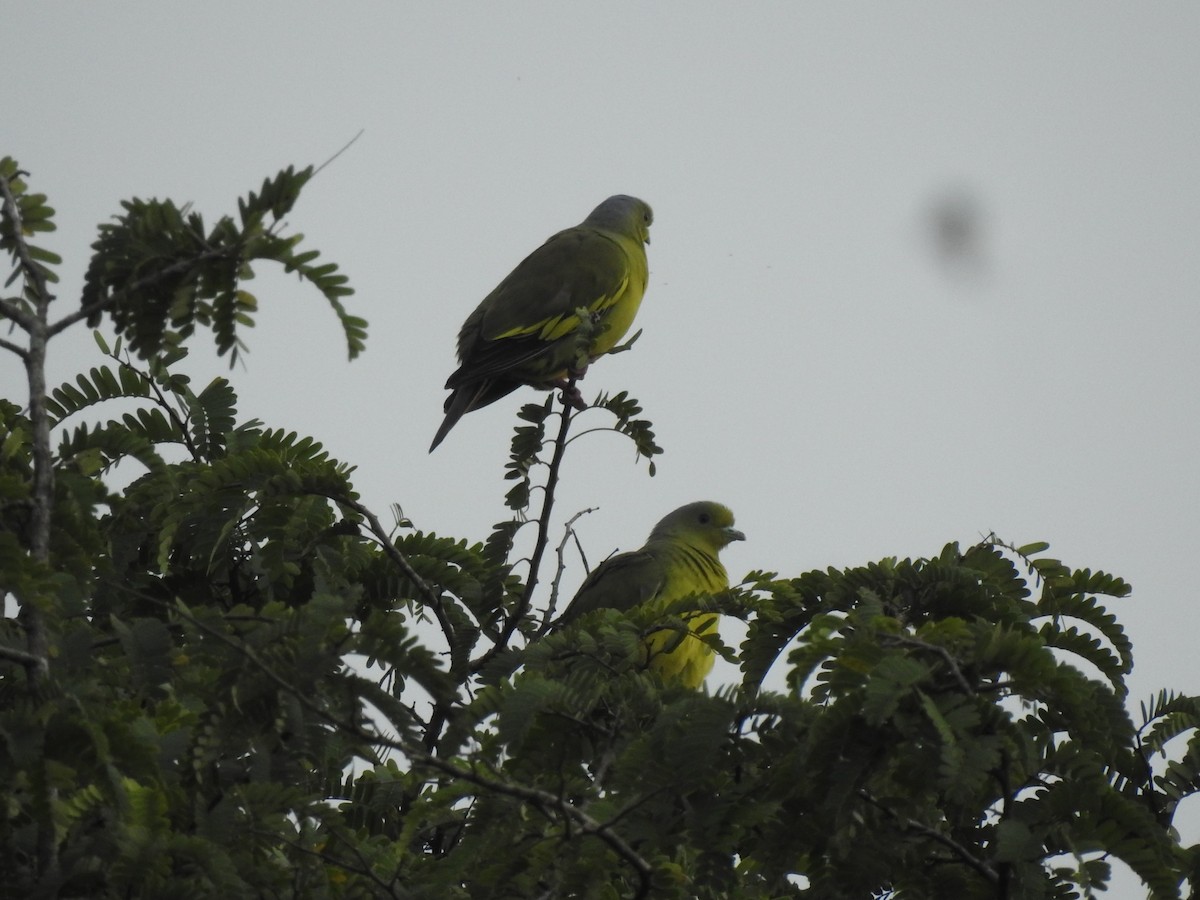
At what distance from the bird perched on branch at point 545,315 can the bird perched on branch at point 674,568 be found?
922 millimetres

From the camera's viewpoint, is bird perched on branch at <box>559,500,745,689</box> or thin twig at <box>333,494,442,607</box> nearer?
thin twig at <box>333,494,442,607</box>

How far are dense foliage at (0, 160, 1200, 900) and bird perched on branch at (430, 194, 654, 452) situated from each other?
10.9 ft

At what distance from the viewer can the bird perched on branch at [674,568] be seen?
6.18 m

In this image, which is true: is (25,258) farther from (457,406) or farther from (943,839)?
(457,406)

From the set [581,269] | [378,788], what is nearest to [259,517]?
[378,788]

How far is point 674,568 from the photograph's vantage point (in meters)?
6.54

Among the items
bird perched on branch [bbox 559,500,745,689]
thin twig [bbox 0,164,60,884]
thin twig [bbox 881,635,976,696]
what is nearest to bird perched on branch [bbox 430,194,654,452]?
bird perched on branch [bbox 559,500,745,689]

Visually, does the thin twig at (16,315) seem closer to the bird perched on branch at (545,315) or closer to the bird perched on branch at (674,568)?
the bird perched on branch at (674,568)

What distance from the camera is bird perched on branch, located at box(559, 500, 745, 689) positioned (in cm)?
618

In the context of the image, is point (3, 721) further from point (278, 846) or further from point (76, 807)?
point (278, 846)

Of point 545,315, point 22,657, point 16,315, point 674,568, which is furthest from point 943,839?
point 545,315

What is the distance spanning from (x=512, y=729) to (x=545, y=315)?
4.74 metres

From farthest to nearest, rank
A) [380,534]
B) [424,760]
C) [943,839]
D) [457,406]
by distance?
[457,406], [380,534], [943,839], [424,760]

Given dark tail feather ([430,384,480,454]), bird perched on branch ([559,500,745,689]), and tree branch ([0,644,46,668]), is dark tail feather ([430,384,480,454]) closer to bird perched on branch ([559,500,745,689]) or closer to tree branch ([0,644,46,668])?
bird perched on branch ([559,500,745,689])
